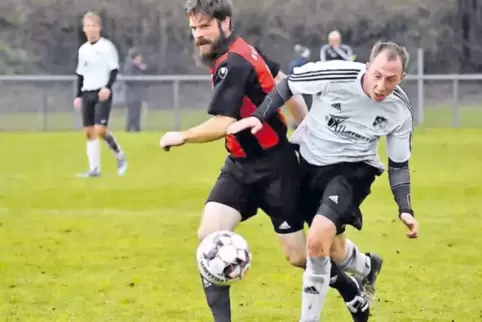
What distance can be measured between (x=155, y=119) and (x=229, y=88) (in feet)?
73.5

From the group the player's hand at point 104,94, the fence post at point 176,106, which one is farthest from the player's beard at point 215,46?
the fence post at point 176,106

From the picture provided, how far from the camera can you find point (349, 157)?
6164 millimetres

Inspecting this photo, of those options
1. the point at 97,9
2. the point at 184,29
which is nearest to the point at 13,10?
the point at 97,9

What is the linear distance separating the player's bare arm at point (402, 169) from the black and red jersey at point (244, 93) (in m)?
0.64

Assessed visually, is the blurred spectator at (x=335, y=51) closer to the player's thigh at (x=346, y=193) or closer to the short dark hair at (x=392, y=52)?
the player's thigh at (x=346, y=193)

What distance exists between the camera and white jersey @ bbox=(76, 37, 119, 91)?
1533cm

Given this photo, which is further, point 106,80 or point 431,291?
point 106,80

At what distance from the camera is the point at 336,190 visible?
605 cm

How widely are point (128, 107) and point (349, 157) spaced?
2165cm

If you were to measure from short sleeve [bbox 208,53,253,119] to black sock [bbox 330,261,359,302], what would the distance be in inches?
46.7

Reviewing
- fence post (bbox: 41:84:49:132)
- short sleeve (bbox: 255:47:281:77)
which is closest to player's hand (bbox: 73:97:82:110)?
short sleeve (bbox: 255:47:281:77)

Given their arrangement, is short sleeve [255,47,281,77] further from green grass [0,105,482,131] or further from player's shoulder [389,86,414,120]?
green grass [0,105,482,131]

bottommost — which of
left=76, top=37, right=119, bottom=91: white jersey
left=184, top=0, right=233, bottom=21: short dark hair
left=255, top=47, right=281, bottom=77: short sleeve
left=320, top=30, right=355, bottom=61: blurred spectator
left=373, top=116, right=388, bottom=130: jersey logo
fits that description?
left=320, top=30, right=355, bottom=61: blurred spectator

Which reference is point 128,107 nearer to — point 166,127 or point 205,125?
point 166,127
